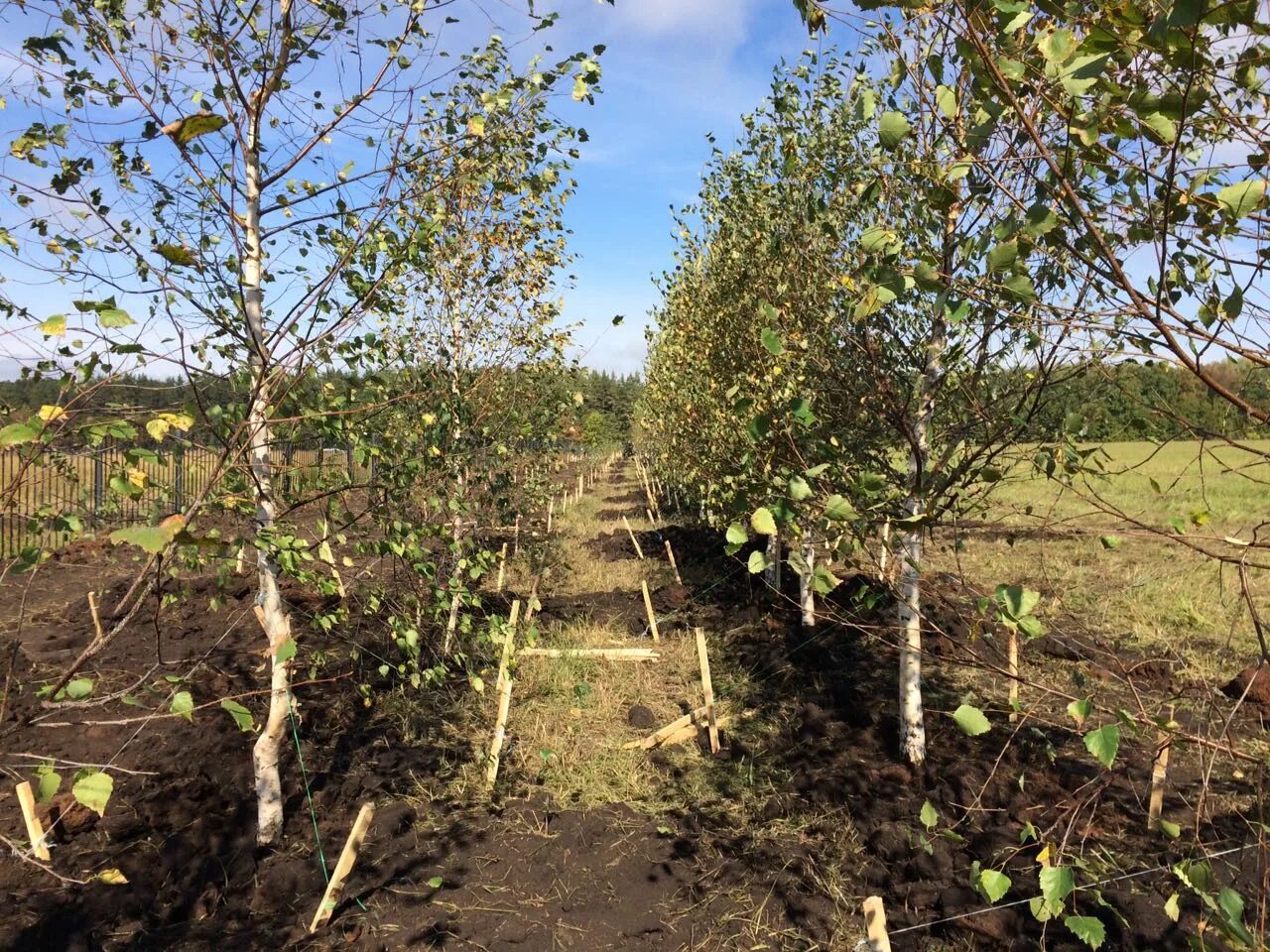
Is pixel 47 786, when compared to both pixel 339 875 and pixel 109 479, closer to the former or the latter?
pixel 109 479

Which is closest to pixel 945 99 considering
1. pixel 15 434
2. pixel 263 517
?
pixel 15 434

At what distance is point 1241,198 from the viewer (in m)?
1.34

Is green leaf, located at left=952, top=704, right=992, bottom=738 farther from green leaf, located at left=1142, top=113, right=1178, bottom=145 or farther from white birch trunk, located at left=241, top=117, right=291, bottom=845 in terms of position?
white birch trunk, located at left=241, top=117, right=291, bottom=845

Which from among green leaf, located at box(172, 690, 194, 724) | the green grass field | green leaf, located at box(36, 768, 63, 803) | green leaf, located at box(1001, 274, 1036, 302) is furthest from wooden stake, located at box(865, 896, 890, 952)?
green leaf, located at box(36, 768, 63, 803)

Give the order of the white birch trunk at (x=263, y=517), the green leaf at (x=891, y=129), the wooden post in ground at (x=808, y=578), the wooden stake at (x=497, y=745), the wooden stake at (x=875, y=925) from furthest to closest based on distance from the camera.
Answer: the wooden stake at (x=497, y=745) < the white birch trunk at (x=263, y=517) < the wooden stake at (x=875, y=925) < the wooden post in ground at (x=808, y=578) < the green leaf at (x=891, y=129)

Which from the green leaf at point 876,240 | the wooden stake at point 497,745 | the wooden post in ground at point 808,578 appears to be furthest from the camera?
the wooden stake at point 497,745

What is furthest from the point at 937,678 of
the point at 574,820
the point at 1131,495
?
the point at 1131,495

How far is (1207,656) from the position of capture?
23.4ft

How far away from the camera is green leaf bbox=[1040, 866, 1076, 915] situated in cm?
152

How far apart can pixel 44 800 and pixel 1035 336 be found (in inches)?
111

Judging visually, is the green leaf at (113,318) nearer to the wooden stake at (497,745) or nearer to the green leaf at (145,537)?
the green leaf at (145,537)

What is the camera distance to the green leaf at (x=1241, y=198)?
1326mm

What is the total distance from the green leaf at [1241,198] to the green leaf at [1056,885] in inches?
51.6

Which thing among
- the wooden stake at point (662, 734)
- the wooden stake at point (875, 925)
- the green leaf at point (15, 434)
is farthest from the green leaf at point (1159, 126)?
the wooden stake at point (662, 734)
